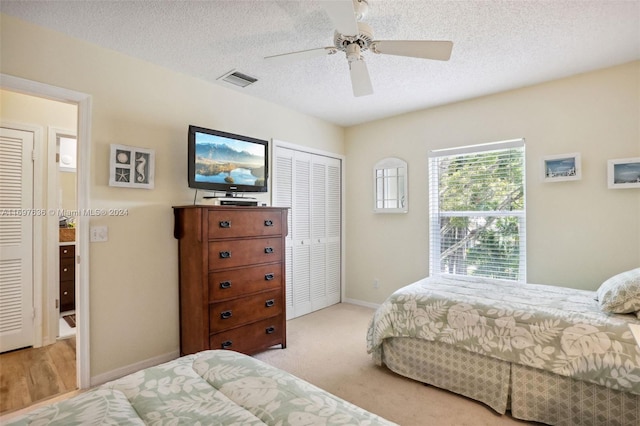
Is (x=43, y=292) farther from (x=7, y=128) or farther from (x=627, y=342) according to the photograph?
(x=627, y=342)

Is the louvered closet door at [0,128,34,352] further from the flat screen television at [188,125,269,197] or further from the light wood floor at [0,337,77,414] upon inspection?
the flat screen television at [188,125,269,197]

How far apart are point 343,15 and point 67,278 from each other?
460cm

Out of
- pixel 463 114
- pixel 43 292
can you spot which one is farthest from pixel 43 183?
pixel 463 114

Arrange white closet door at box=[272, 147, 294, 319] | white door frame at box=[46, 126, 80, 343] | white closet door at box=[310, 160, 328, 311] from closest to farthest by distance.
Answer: white door frame at box=[46, 126, 80, 343], white closet door at box=[272, 147, 294, 319], white closet door at box=[310, 160, 328, 311]

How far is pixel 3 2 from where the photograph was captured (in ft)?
6.23

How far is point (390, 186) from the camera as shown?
13.6ft

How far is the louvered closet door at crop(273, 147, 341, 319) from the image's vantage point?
3.83 metres

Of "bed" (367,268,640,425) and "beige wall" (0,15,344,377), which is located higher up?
"beige wall" (0,15,344,377)

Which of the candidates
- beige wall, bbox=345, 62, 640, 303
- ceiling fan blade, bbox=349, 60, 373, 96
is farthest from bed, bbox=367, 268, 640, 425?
ceiling fan blade, bbox=349, 60, 373, 96

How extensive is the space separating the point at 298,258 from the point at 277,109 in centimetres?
178

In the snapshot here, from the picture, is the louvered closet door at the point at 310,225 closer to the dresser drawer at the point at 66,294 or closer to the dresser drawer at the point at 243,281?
the dresser drawer at the point at 243,281

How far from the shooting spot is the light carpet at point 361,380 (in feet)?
6.54

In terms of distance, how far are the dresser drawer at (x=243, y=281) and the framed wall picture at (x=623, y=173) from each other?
2970mm

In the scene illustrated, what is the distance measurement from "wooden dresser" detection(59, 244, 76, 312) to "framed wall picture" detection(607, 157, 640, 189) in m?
5.91
